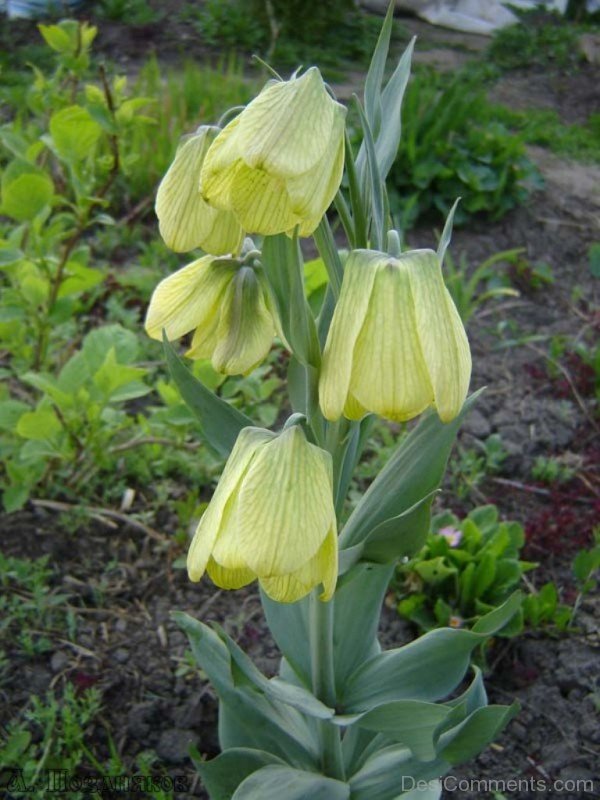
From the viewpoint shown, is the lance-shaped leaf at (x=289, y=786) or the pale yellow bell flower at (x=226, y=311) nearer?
the pale yellow bell flower at (x=226, y=311)

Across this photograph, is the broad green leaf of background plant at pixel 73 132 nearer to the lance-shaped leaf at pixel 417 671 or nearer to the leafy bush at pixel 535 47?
the lance-shaped leaf at pixel 417 671

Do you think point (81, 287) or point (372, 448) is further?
point (372, 448)

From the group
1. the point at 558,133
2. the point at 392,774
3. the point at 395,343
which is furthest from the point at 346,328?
the point at 558,133

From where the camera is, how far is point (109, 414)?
190 centimetres

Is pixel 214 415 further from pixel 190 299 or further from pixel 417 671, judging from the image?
pixel 417 671

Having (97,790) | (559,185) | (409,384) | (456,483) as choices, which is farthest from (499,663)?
(559,185)

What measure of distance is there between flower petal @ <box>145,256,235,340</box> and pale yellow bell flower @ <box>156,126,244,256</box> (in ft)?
0.22

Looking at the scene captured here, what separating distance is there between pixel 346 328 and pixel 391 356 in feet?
0.18

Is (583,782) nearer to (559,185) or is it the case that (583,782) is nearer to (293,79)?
(293,79)

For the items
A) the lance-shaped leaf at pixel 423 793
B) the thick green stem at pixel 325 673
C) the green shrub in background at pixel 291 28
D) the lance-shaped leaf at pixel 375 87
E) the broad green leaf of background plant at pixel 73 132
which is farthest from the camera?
the green shrub in background at pixel 291 28

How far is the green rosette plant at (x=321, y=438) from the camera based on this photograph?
850 millimetres

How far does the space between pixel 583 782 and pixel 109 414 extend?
116 centimetres

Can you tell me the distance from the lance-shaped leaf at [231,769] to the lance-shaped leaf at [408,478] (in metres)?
0.37

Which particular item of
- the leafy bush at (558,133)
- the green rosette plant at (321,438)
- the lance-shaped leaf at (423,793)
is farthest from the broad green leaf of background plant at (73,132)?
the leafy bush at (558,133)
